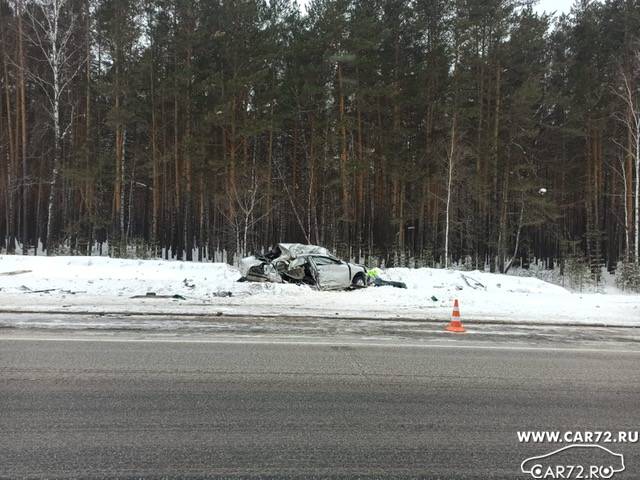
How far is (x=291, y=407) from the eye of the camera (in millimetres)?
4531

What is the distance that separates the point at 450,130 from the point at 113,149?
20723mm

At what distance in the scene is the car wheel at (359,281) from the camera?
1487 centimetres

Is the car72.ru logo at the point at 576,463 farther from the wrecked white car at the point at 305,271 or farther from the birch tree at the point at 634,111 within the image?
the birch tree at the point at 634,111

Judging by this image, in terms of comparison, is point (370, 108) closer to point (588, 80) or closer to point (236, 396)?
point (588, 80)

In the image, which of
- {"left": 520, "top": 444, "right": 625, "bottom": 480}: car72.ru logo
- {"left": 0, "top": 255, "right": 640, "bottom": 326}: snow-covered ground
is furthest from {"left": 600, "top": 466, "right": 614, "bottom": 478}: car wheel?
{"left": 0, "top": 255, "right": 640, "bottom": 326}: snow-covered ground

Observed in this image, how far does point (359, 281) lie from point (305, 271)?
1.80 m

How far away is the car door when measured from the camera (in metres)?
14.4

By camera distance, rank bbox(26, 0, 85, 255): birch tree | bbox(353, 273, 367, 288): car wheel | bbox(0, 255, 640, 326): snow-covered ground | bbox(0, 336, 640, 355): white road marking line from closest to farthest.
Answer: bbox(0, 336, 640, 355): white road marking line → bbox(0, 255, 640, 326): snow-covered ground → bbox(353, 273, 367, 288): car wheel → bbox(26, 0, 85, 255): birch tree

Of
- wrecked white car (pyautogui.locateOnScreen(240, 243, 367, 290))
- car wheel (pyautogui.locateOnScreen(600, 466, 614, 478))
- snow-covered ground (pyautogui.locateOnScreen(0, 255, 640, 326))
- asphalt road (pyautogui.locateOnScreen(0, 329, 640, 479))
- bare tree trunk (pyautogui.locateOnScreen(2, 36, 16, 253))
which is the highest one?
bare tree trunk (pyautogui.locateOnScreen(2, 36, 16, 253))

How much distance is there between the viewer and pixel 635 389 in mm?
5348

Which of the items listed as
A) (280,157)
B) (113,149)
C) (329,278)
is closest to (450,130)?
(280,157)

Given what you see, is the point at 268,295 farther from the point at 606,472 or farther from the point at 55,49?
the point at 55,49

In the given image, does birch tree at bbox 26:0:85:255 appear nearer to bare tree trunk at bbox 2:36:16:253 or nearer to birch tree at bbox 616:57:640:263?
bare tree trunk at bbox 2:36:16:253

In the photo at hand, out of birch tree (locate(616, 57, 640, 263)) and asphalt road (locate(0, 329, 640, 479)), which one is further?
birch tree (locate(616, 57, 640, 263))
